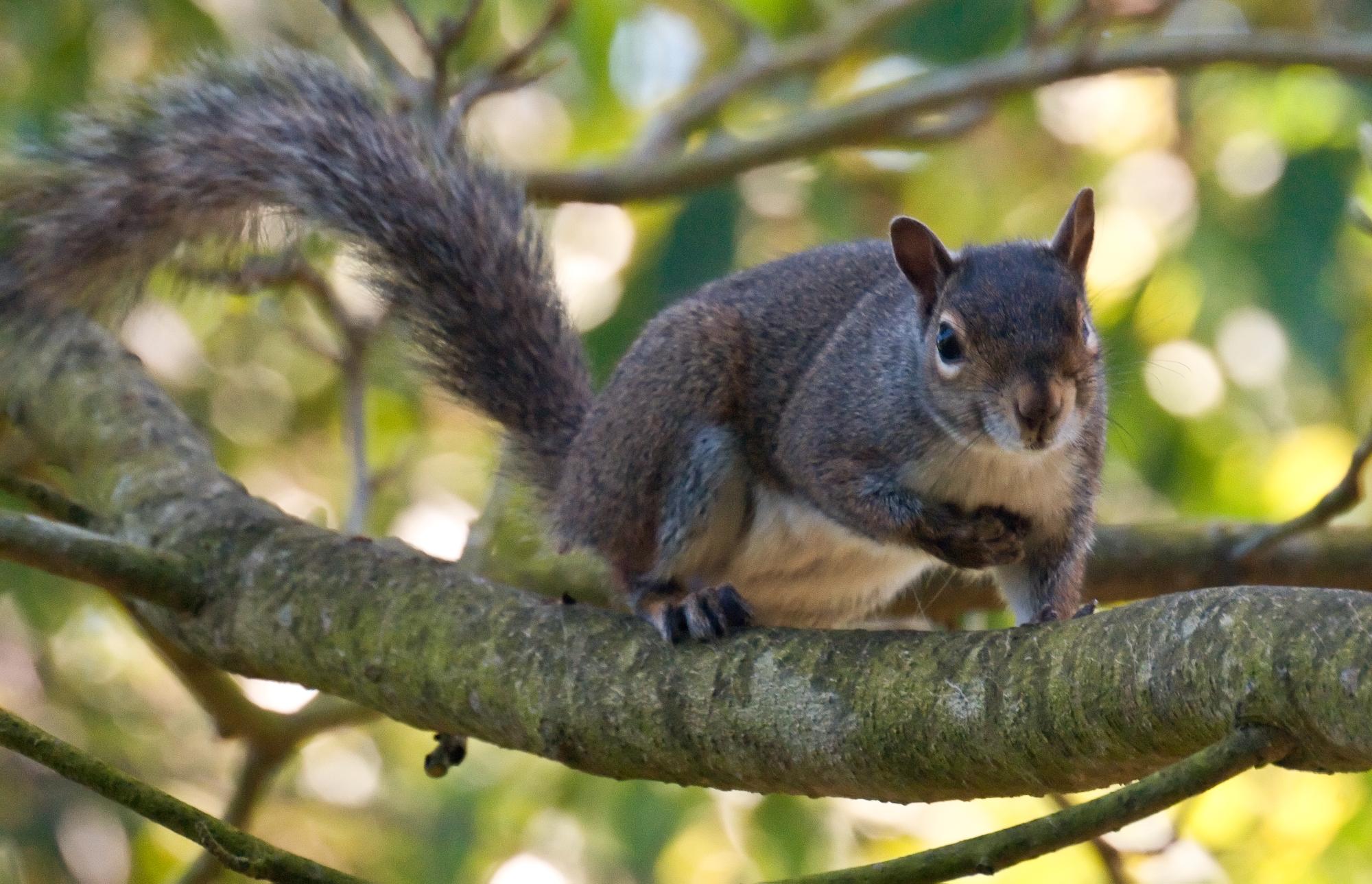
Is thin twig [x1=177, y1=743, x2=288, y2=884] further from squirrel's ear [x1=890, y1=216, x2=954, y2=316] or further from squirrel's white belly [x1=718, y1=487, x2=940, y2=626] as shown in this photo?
squirrel's ear [x1=890, y1=216, x2=954, y2=316]

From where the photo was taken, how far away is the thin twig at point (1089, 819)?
4.38ft

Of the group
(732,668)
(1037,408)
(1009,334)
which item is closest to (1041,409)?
(1037,408)

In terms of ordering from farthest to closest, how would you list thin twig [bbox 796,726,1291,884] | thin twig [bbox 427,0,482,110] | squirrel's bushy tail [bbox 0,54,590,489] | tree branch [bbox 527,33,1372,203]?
tree branch [bbox 527,33,1372,203] → thin twig [bbox 427,0,482,110] → squirrel's bushy tail [bbox 0,54,590,489] → thin twig [bbox 796,726,1291,884]

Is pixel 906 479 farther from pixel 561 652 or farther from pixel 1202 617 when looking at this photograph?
pixel 1202 617

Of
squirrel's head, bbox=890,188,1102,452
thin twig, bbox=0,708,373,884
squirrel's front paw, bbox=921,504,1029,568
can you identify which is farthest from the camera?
squirrel's front paw, bbox=921,504,1029,568

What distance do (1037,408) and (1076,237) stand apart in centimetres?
48

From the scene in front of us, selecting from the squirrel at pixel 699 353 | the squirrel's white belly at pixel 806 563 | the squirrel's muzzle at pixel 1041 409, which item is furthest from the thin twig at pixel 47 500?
the squirrel's muzzle at pixel 1041 409

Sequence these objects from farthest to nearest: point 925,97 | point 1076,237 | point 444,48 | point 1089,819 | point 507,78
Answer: point 925,97
point 507,78
point 444,48
point 1076,237
point 1089,819

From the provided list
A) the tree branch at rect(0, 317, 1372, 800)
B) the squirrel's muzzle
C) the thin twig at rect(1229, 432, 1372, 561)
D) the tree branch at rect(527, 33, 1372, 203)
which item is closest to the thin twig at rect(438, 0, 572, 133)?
the tree branch at rect(527, 33, 1372, 203)

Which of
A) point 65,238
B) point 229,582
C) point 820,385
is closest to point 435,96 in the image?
point 65,238

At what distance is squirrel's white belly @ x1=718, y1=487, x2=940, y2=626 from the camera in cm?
278

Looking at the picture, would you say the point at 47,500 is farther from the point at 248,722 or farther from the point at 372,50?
the point at 372,50

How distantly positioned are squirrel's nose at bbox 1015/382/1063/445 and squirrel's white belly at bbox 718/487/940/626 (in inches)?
17.9

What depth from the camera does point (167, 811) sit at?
1.62m
